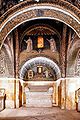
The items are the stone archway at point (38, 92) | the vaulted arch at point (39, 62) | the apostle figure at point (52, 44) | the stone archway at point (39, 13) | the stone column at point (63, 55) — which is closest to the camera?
the stone archway at point (39, 13)

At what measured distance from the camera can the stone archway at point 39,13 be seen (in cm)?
833

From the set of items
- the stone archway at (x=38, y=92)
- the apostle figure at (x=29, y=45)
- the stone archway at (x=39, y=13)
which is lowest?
the stone archway at (x=38, y=92)

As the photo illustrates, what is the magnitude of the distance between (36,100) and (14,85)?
186 centimetres

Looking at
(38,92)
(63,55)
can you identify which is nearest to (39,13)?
(63,55)

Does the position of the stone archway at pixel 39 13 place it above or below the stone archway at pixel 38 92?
above

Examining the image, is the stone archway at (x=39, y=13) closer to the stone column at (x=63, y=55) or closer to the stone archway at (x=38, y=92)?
the stone column at (x=63, y=55)

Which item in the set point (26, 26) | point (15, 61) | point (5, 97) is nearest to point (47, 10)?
point (26, 26)

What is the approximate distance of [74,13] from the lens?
8328 millimetres

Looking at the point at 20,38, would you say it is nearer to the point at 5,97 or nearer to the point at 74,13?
the point at 5,97

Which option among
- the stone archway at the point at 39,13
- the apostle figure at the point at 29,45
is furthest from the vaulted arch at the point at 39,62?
the stone archway at the point at 39,13

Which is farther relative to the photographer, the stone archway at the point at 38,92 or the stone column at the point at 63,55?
the stone archway at the point at 38,92

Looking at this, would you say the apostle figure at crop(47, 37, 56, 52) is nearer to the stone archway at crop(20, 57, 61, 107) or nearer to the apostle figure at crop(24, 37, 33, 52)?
the stone archway at crop(20, 57, 61, 107)

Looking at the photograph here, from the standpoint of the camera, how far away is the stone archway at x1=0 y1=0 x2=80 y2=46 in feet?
27.3

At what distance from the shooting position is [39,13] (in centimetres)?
920
